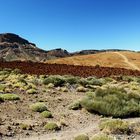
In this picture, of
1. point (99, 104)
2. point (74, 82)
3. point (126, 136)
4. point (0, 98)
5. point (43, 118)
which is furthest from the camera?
point (74, 82)

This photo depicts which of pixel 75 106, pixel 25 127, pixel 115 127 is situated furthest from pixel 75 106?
pixel 115 127

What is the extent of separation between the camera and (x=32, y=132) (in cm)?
1638

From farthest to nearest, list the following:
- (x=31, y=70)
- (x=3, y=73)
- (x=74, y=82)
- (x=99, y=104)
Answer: (x=31, y=70) < (x=3, y=73) < (x=74, y=82) < (x=99, y=104)

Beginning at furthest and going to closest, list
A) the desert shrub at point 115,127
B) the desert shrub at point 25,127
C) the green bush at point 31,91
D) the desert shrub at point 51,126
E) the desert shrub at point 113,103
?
the green bush at point 31,91, the desert shrub at point 113,103, the desert shrub at point 51,126, the desert shrub at point 25,127, the desert shrub at point 115,127

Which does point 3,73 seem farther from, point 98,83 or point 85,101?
point 85,101

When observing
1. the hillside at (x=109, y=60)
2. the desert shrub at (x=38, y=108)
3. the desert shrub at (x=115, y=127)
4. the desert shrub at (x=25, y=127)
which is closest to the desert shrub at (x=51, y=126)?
the desert shrub at (x=25, y=127)

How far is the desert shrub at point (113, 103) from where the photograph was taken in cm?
2052

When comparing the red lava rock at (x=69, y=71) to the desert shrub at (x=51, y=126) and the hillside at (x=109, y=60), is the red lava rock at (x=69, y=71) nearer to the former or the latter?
the hillside at (x=109, y=60)

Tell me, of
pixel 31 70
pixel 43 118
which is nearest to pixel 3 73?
pixel 31 70

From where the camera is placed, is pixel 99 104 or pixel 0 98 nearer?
pixel 99 104

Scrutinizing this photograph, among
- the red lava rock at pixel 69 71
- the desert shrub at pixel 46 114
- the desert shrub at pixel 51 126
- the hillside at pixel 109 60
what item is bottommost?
the desert shrub at pixel 51 126

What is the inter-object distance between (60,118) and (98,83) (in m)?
16.3

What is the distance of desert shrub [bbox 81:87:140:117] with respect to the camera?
2052 centimetres

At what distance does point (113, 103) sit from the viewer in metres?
21.3
